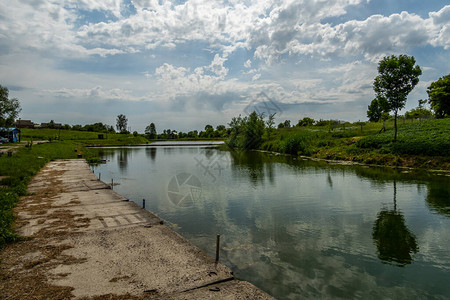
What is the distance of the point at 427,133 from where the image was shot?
38.7 m

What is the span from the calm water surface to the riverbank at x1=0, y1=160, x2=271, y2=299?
149 cm

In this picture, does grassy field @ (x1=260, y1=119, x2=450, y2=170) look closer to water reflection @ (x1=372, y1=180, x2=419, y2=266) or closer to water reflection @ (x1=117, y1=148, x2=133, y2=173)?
water reflection @ (x1=372, y1=180, x2=419, y2=266)

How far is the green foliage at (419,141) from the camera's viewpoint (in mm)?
32812

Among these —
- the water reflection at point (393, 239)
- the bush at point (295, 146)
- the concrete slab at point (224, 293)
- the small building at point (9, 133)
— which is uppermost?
the small building at point (9, 133)

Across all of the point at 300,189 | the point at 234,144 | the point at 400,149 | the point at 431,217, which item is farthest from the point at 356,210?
the point at 234,144

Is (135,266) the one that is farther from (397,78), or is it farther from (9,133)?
(9,133)

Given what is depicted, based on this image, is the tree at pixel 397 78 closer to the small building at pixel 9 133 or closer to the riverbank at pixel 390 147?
the riverbank at pixel 390 147

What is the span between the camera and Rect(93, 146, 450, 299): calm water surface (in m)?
8.57

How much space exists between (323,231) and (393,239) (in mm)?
2812

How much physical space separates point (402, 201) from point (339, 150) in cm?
3071

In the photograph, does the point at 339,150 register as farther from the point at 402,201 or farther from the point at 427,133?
the point at 402,201

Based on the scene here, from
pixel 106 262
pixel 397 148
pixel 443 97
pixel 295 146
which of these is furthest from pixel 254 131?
pixel 106 262

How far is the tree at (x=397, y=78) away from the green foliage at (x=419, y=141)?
14.7 feet

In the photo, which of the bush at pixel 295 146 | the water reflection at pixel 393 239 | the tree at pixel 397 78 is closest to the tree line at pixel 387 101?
the tree at pixel 397 78
